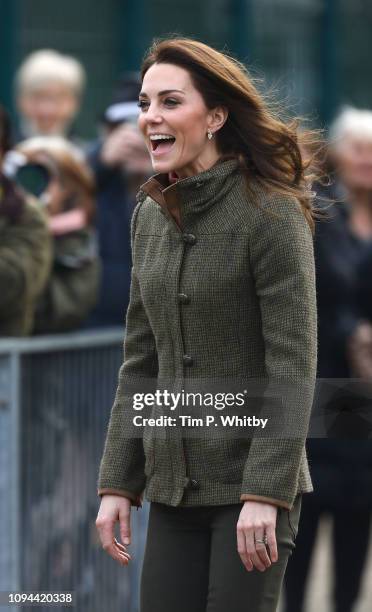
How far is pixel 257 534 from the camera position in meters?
3.63

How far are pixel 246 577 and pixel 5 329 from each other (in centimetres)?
265

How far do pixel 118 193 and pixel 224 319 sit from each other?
12.1ft

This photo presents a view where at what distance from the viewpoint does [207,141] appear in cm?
394

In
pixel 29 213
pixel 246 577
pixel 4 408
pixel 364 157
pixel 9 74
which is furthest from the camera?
pixel 9 74

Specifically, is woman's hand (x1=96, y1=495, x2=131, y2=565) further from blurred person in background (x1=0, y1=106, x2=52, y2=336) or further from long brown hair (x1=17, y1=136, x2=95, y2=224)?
long brown hair (x1=17, y1=136, x2=95, y2=224)

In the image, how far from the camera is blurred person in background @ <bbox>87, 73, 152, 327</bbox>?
7254 mm

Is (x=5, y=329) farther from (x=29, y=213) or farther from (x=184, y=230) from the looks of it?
(x=184, y=230)

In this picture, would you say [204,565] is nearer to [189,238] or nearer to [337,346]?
[189,238]

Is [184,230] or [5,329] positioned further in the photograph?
[5,329]

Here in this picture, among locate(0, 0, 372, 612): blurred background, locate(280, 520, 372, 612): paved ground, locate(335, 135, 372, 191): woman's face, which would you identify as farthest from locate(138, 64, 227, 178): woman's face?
locate(335, 135, 372, 191): woman's face

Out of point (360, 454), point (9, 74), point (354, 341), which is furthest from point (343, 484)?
point (9, 74)

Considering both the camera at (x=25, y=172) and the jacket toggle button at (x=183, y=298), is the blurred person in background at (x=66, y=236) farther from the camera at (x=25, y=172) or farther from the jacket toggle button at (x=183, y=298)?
the jacket toggle button at (x=183, y=298)

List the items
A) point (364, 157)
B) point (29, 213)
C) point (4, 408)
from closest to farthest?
point (4, 408) → point (29, 213) → point (364, 157)

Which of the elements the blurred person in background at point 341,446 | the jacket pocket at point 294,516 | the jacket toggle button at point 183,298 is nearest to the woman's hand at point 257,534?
the jacket pocket at point 294,516
